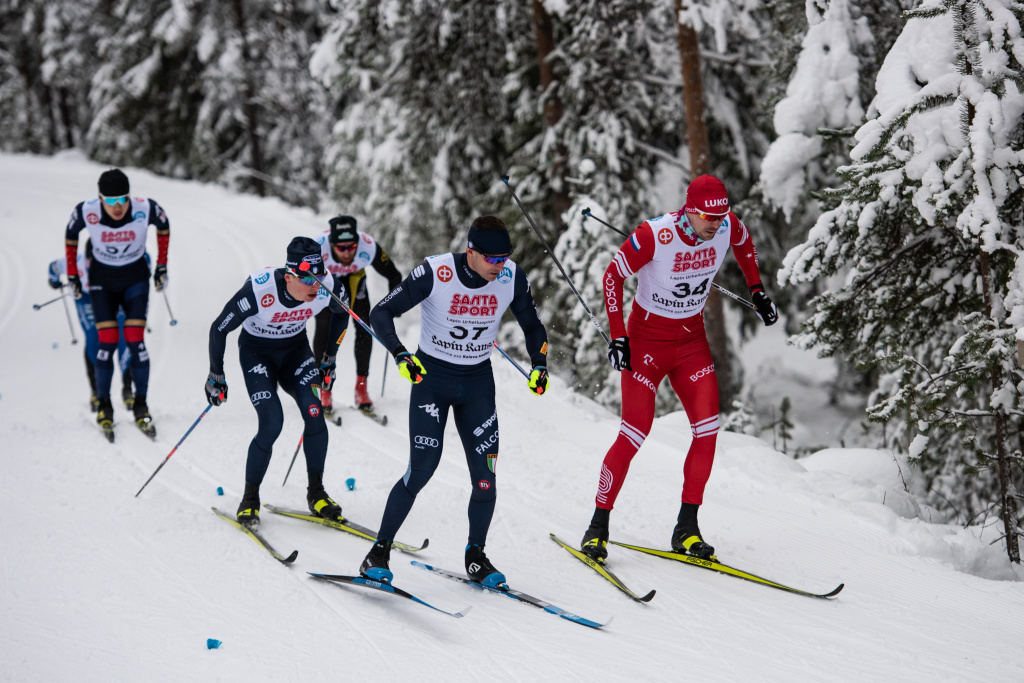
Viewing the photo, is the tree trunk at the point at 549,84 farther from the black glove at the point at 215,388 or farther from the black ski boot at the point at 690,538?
the black ski boot at the point at 690,538

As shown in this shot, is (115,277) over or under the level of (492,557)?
over

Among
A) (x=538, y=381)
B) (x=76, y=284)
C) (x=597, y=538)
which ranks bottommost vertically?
(x=597, y=538)

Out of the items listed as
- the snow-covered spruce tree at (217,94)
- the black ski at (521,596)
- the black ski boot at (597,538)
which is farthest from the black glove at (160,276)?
the snow-covered spruce tree at (217,94)

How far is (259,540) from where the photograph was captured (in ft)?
17.6

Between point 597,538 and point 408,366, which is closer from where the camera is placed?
point 408,366

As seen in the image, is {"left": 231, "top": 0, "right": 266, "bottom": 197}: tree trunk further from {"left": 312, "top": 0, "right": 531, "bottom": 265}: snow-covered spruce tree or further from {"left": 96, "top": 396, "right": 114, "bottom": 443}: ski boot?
{"left": 96, "top": 396, "right": 114, "bottom": 443}: ski boot

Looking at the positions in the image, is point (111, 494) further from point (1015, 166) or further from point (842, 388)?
point (842, 388)

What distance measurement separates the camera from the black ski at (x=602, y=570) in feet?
15.3

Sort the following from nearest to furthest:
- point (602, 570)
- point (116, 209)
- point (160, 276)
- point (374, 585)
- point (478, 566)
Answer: point (374, 585) → point (478, 566) → point (602, 570) → point (116, 209) → point (160, 276)

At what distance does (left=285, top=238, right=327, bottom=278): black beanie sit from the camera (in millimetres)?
5352

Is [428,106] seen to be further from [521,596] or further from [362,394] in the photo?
[521,596]

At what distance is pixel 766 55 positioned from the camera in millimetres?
10758

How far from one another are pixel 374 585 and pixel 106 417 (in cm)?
433

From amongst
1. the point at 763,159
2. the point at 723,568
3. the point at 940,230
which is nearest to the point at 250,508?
the point at 723,568
